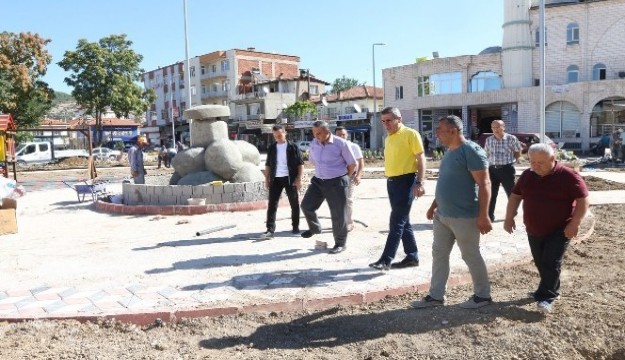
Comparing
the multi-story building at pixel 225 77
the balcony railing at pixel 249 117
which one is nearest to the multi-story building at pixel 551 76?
the balcony railing at pixel 249 117

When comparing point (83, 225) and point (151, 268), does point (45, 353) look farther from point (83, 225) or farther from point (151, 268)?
point (83, 225)

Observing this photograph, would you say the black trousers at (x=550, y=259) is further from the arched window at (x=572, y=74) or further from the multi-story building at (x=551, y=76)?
the arched window at (x=572, y=74)

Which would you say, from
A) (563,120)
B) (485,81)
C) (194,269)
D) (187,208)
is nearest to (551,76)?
(563,120)

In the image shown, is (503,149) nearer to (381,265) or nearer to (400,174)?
(400,174)

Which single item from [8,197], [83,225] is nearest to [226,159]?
[83,225]

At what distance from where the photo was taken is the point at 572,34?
38.3 meters

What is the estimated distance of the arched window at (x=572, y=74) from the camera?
38.1 metres

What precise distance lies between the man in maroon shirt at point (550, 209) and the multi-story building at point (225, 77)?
5819 cm

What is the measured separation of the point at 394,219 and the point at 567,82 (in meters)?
37.7

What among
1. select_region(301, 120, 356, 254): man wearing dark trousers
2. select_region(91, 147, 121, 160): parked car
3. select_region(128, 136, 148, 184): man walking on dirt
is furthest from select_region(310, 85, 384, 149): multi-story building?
select_region(301, 120, 356, 254): man wearing dark trousers

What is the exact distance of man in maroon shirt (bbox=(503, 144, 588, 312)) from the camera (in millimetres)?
4121

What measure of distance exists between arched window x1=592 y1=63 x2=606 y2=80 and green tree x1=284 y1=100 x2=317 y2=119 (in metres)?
27.0

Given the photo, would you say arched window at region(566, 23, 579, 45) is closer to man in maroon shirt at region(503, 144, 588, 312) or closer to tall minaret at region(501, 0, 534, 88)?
tall minaret at region(501, 0, 534, 88)

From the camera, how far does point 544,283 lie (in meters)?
4.32
